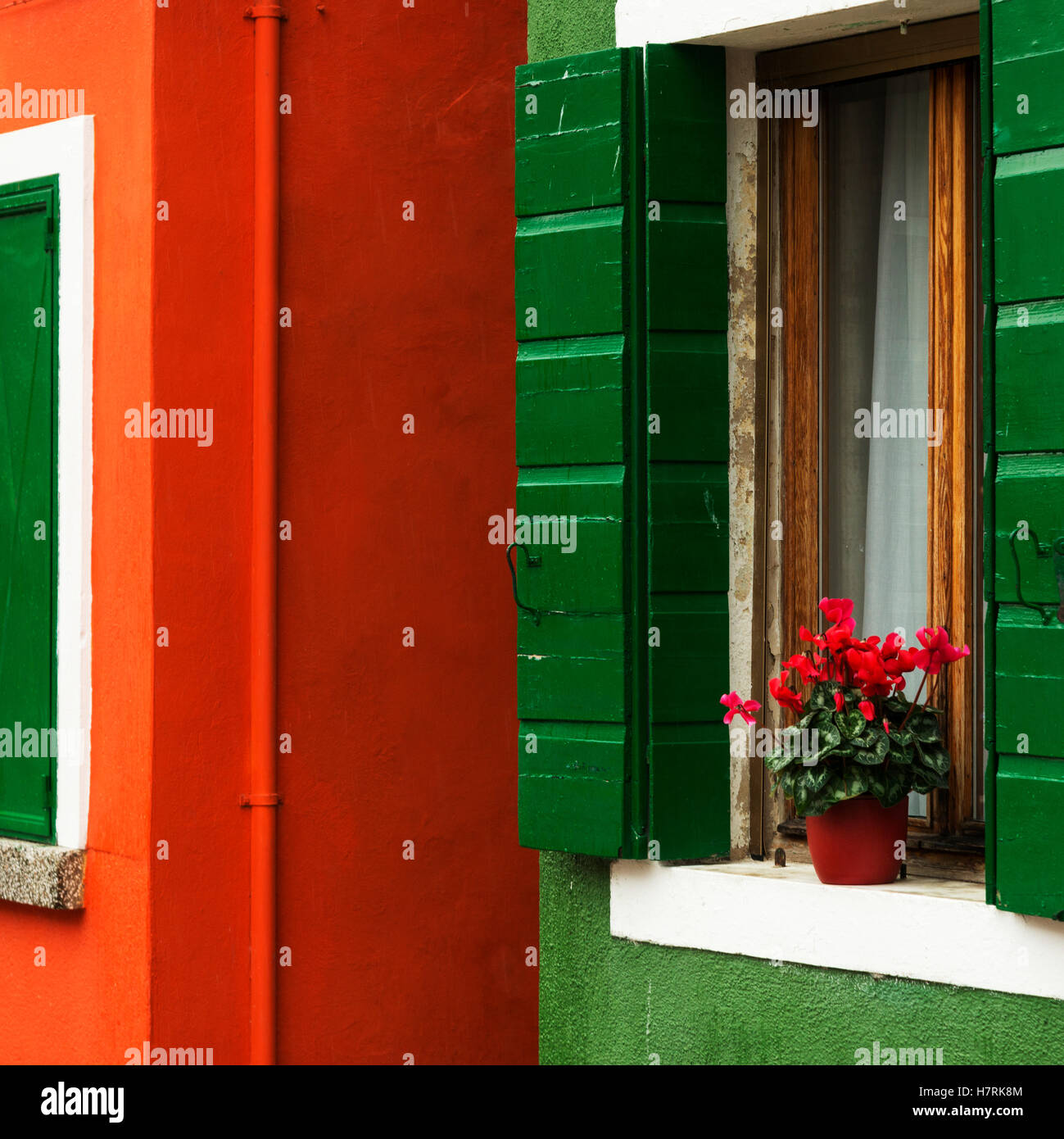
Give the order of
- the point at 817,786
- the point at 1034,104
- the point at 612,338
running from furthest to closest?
the point at 612,338
the point at 817,786
the point at 1034,104

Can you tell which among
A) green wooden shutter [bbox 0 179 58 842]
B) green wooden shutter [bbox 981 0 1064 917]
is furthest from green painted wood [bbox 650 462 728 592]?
green wooden shutter [bbox 0 179 58 842]

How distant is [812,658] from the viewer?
14.5ft

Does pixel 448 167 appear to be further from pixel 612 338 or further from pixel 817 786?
pixel 817 786

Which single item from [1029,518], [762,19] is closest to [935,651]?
[1029,518]

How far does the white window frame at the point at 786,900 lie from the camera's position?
157 inches

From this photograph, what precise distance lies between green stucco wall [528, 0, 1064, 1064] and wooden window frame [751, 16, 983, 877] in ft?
1.17

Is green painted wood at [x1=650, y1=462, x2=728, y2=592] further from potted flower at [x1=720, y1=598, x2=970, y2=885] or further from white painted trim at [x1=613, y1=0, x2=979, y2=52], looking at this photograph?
white painted trim at [x1=613, y1=0, x2=979, y2=52]

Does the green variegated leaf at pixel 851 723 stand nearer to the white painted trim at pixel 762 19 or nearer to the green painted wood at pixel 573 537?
the green painted wood at pixel 573 537

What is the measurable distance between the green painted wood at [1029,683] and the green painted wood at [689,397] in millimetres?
973

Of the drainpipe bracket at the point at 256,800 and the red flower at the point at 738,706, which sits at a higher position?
the red flower at the point at 738,706

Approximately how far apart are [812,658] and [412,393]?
82.3 inches

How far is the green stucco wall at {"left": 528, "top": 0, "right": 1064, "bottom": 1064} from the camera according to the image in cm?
404

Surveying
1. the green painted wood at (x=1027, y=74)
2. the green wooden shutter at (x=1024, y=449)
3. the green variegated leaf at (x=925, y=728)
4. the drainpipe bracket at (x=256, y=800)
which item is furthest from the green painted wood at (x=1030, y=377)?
the drainpipe bracket at (x=256, y=800)
